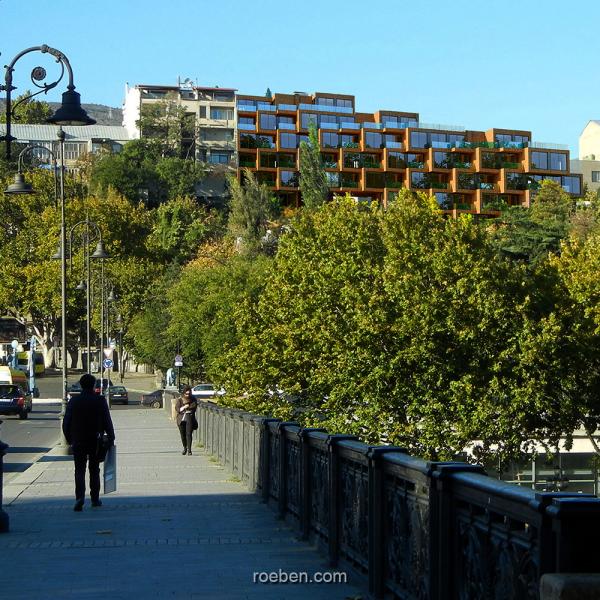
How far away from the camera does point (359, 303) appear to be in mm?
54219

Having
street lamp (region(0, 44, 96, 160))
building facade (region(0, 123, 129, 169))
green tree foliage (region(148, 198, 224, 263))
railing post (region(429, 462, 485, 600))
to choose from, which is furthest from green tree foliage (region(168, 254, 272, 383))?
building facade (region(0, 123, 129, 169))

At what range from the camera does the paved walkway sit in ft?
29.5

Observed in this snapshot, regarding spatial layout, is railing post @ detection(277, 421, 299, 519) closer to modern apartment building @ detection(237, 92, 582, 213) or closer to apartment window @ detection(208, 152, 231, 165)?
modern apartment building @ detection(237, 92, 582, 213)

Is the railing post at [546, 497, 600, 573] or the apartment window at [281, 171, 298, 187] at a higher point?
the apartment window at [281, 171, 298, 187]

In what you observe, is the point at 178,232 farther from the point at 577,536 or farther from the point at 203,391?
the point at 577,536

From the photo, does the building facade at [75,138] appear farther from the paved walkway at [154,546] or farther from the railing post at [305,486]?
the railing post at [305,486]

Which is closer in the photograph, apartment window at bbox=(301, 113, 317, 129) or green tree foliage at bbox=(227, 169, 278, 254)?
green tree foliage at bbox=(227, 169, 278, 254)

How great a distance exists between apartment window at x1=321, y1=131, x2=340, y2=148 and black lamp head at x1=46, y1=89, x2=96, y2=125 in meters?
128

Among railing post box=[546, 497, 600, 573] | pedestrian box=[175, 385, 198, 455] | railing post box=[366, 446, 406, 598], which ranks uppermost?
railing post box=[546, 497, 600, 573]

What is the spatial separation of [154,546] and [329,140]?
447 ft

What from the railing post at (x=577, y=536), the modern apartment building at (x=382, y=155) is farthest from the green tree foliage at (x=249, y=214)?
the railing post at (x=577, y=536)

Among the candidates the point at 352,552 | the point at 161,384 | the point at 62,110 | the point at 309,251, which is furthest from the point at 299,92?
the point at 352,552

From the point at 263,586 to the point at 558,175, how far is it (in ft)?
486

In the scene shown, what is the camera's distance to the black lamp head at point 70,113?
18047 millimetres
